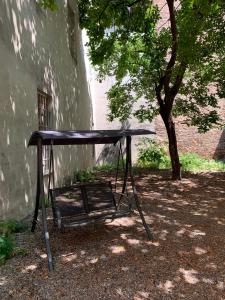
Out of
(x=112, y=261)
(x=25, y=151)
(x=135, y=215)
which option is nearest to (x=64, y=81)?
(x=25, y=151)

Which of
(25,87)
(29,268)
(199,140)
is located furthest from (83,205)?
(199,140)

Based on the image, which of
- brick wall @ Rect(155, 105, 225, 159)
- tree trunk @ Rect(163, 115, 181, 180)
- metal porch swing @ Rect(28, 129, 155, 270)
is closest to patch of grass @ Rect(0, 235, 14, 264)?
metal porch swing @ Rect(28, 129, 155, 270)

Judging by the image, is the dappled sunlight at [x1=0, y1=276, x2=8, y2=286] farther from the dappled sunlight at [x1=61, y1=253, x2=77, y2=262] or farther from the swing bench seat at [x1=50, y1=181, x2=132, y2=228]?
the swing bench seat at [x1=50, y1=181, x2=132, y2=228]

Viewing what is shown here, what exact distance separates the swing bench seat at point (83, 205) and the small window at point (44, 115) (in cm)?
291

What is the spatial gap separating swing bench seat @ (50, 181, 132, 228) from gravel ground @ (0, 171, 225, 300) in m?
0.38

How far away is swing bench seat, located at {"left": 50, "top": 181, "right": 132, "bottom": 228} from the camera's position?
5449 mm

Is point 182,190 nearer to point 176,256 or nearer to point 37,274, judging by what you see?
point 176,256

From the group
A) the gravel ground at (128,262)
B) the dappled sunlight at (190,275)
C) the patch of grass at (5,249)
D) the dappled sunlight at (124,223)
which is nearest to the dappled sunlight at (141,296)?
the gravel ground at (128,262)

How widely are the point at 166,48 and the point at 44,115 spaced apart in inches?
210

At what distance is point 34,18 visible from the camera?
26.6 feet

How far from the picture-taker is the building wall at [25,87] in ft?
20.4

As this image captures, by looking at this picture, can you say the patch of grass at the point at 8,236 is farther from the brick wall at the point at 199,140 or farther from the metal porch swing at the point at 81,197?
the brick wall at the point at 199,140

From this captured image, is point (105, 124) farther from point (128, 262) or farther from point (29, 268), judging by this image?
point (29, 268)

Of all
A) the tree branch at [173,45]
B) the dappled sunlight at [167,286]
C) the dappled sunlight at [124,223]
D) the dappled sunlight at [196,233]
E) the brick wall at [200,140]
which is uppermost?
the tree branch at [173,45]
